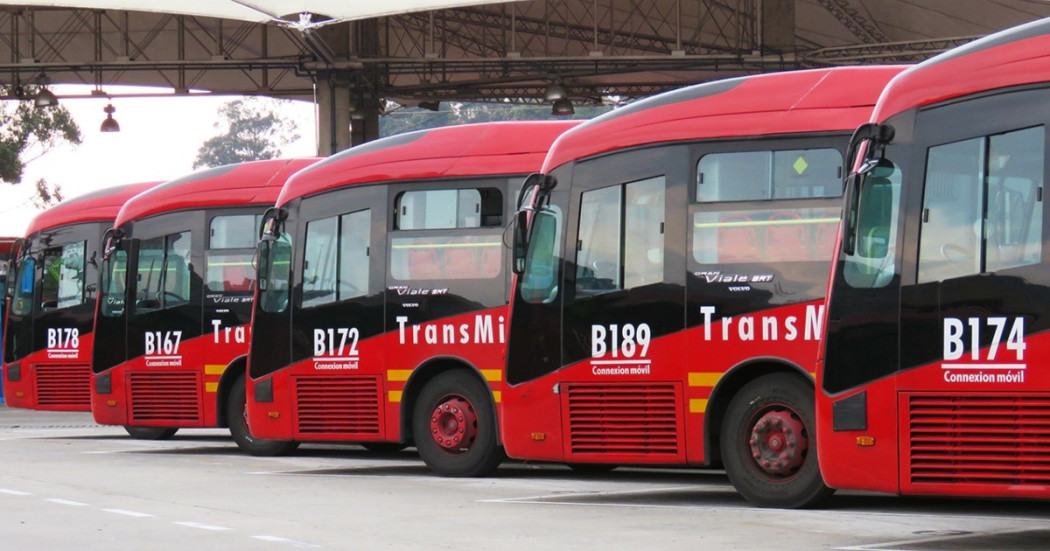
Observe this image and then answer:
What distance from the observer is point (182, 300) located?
64.8ft

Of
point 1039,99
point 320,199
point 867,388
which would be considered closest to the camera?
point 1039,99

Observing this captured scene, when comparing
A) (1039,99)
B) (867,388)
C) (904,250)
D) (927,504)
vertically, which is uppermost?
(1039,99)

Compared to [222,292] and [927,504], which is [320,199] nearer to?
[222,292]

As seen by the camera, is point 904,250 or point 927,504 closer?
point 904,250

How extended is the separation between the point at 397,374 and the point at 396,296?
0.70 metres

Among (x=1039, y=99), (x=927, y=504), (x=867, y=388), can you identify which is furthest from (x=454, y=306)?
(x=1039, y=99)

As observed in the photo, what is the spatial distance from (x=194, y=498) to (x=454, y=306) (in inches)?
128

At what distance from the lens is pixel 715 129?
12734mm

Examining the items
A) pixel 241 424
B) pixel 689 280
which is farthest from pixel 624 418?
pixel 241 424

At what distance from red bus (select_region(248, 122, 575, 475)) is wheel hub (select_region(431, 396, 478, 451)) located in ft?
0.04

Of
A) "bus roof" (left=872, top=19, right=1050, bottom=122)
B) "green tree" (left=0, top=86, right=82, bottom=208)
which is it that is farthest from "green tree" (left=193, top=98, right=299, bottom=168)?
"bus roof" (left=872, top=19, right=1050, bottom=122)

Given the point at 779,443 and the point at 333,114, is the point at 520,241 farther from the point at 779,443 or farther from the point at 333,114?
the point at 333,114

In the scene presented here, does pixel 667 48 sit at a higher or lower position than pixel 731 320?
higher

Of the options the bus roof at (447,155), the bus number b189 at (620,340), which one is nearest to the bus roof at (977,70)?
A: the bus number b189 at (620,340)
